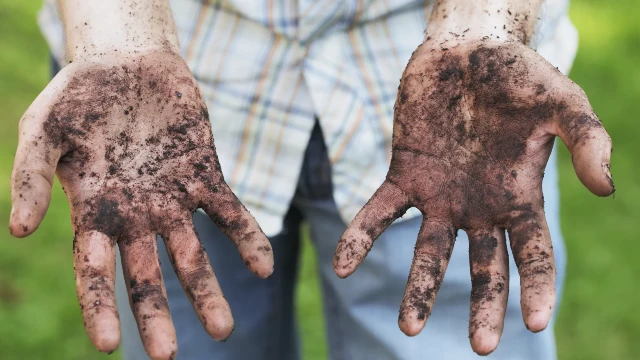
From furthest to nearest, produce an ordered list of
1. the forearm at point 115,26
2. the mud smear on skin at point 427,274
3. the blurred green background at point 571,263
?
the blurred green background at point 571,263, the forearm at point 115,26, the mud smear on skin at point 427,274

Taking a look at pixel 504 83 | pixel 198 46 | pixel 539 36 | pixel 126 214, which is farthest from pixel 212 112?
pixel 539 36

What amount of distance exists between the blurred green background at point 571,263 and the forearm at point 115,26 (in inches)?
66.3

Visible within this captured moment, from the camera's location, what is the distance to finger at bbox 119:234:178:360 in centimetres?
127

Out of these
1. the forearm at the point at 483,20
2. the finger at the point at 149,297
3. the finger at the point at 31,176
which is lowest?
the finger at the point at 149,297

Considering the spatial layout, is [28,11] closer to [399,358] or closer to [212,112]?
[212,112]

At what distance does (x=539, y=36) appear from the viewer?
64.9 inches

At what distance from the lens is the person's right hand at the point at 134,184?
1299mm

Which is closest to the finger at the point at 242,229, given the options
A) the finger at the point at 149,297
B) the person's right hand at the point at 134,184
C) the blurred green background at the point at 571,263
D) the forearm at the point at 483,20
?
the person's right hand at the point at 134,184

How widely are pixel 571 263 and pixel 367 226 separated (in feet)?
6.83

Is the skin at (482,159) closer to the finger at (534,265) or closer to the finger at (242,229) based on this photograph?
the finger at (534,265)

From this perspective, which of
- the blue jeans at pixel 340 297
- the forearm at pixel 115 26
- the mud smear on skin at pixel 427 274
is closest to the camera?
the mud smear on skin at pixel 427 274

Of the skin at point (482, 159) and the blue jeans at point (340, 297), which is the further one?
the blue jeans at point (340, 297)

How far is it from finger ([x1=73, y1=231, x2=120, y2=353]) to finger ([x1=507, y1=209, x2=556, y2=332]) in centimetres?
70

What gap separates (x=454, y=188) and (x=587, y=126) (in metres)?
0.27
